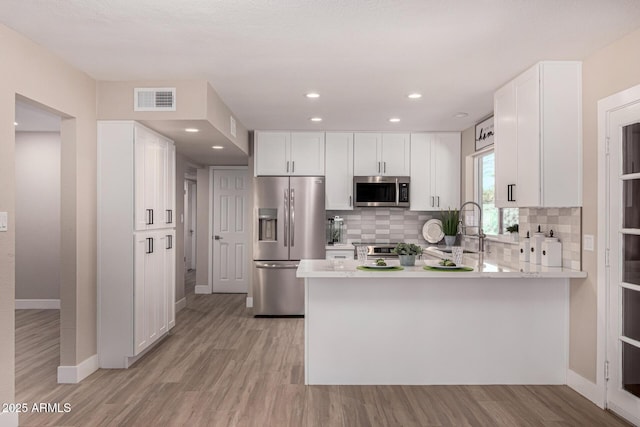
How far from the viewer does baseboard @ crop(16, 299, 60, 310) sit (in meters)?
5.89

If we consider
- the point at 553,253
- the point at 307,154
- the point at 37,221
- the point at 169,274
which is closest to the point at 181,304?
the point at 169,274

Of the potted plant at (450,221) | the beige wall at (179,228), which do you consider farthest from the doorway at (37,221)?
the potted plant at (450,221)

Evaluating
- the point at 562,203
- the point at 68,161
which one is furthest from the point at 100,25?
the point at 562,203

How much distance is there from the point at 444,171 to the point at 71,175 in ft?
14.2

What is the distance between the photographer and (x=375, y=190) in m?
5.68

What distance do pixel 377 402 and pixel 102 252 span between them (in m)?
2.50

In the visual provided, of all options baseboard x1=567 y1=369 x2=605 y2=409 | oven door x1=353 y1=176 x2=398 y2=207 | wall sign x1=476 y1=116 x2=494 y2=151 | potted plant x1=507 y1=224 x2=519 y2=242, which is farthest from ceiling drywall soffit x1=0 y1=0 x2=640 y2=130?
baseboard x1=567 y1=369 x2=605 y2=409

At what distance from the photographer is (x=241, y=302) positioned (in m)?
6.46

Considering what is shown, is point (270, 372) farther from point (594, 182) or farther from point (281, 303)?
point (594, 182)

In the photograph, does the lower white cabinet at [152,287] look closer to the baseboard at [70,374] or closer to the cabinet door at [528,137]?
the baseboard at [70,374]

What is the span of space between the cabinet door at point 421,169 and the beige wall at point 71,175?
3793 mm

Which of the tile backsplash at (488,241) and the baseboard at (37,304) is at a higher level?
the tile backsplash at (488,241)

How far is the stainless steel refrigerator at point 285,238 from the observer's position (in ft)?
18.0

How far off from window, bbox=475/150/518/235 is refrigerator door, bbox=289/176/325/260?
A: 198cm
